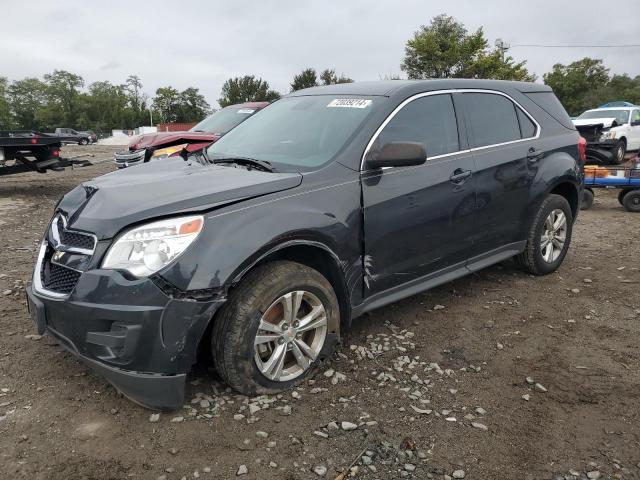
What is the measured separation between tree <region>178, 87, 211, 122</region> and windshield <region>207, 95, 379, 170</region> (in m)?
86.7

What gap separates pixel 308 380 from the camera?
3199 mm

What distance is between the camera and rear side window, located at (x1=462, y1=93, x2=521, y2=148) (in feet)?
13.7

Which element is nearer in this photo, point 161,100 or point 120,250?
point 120,250

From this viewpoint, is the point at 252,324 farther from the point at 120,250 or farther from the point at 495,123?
the point at 495,123

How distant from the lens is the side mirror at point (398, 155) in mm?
3258

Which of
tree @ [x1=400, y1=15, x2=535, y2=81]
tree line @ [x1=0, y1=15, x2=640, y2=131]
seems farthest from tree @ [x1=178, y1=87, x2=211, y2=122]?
tree @ [x1=400, y1=15, x2=535, y2=81]

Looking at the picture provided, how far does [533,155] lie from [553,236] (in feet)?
3.15

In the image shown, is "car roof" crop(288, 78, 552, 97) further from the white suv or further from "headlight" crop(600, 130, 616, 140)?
"headlight" crop(600, 130, 616, 140)

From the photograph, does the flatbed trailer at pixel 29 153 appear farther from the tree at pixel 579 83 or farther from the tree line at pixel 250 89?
the tree at pixel 579 83

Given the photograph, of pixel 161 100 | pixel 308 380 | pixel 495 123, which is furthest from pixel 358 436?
pixel 161 100

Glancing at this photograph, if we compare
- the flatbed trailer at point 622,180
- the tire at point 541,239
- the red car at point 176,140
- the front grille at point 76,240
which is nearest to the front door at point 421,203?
the tire at point 541,239

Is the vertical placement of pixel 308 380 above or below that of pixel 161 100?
below

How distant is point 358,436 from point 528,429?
0.91 metres

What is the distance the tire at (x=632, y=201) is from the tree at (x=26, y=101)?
3972 inches
